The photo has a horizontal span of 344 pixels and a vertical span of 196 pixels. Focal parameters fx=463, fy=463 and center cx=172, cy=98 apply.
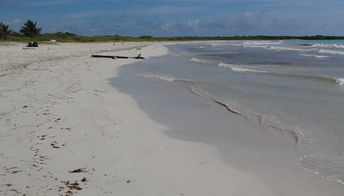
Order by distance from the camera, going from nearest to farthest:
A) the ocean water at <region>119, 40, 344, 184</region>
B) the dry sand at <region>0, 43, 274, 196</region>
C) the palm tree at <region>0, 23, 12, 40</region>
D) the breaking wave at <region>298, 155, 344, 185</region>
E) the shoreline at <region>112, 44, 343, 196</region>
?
the dry sand at <region>0, 43, 274, 196</region>
the shoreline at <region>112, 44, 343, 196</region>
the breaking wave at <region>298, 155, 344, 185</region>
the ocean water at <region>119, 40, 344, 184</region>
the palm tree at <region>0, 23, 12, 40</region>

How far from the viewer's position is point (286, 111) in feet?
40.1

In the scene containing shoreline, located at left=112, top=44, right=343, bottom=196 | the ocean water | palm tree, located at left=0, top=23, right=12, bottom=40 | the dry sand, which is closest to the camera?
the dry sand

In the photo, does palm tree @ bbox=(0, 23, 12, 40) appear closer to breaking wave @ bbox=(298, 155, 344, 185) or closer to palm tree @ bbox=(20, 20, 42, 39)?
palm tree @ bbox=(20, 20, 42, 39)

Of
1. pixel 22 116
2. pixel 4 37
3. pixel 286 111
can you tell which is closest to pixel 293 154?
pixel 286 111

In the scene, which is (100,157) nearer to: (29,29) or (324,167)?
(324,167)

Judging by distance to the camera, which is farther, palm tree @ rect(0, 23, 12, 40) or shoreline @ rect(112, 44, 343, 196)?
palm tree @ rect(0, 23, 12, 40)

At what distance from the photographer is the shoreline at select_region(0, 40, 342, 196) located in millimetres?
5980

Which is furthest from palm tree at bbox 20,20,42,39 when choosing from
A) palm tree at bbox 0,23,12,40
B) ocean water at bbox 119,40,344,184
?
ocean water at bbox 119,40,344,184

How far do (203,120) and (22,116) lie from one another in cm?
412

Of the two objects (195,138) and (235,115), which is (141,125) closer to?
(195,138)

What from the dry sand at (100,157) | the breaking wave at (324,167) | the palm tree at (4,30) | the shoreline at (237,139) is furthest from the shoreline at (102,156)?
the palm tree at (4,30)

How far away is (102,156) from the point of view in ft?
24.0

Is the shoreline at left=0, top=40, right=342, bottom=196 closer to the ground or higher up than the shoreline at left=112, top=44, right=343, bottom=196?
higher up

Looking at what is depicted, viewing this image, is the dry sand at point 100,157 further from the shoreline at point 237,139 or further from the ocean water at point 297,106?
the ocean water at point 297,106
